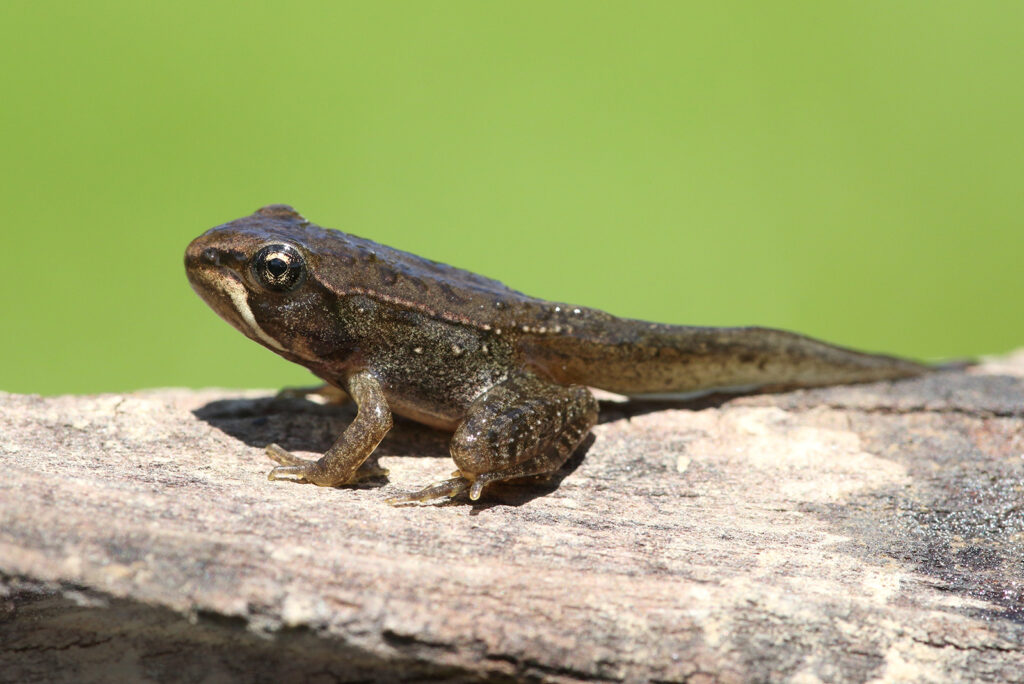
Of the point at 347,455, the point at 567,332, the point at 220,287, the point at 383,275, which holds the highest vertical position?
the point at 383,275

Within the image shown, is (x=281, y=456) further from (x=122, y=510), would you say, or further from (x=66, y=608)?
(x=66, y=608)

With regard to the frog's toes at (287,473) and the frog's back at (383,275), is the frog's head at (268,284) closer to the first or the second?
the frog's back at (383,275)

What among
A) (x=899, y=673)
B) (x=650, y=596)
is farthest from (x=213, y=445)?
(x=899, y=673)

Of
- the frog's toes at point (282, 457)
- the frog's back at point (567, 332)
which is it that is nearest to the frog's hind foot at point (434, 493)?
the frog's toes at point (282, 457)

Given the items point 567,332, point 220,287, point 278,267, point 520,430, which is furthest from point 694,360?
point 220,287

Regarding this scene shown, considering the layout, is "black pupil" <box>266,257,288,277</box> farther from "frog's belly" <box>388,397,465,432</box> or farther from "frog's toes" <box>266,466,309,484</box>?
"frog's toes" <box>266,466,309,484</box>

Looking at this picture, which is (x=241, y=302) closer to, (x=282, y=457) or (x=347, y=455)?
(x=282, y=457)
